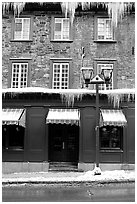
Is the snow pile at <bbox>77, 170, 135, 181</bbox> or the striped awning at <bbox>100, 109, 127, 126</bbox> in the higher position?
the striped awning at <bbox>100, 109, 127, 126</bbox>

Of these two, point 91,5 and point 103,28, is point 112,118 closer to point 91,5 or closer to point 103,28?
point 103,28

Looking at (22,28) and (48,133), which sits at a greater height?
(22,28)

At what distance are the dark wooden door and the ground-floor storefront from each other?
477 mm

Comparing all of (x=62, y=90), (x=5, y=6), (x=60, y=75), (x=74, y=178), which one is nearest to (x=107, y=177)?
(x=74, y=178)

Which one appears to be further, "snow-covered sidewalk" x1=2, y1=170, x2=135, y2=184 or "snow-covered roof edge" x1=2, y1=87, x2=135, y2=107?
"snow-covered roof edge" x1=2, y1=87, x2=135, y2=107

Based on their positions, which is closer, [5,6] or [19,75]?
[19,75]

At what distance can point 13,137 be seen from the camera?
53.7 feet

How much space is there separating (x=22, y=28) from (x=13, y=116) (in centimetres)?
588

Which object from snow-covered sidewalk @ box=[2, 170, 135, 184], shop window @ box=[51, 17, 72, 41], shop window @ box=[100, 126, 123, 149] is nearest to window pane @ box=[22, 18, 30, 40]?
shop window @ box=[51, 17, 72, 41]

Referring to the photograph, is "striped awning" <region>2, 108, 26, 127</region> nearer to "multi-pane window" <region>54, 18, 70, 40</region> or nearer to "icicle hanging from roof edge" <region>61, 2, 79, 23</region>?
"multi-pane window" <region>54, 18, 70, 40</region>

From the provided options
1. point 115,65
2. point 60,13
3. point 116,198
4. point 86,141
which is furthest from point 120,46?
point 116,198

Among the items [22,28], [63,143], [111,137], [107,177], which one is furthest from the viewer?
[22,28]

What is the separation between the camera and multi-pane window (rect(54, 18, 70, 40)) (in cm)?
1727

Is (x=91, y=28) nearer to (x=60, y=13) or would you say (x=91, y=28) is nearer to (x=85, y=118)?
(x=60, y=13)
